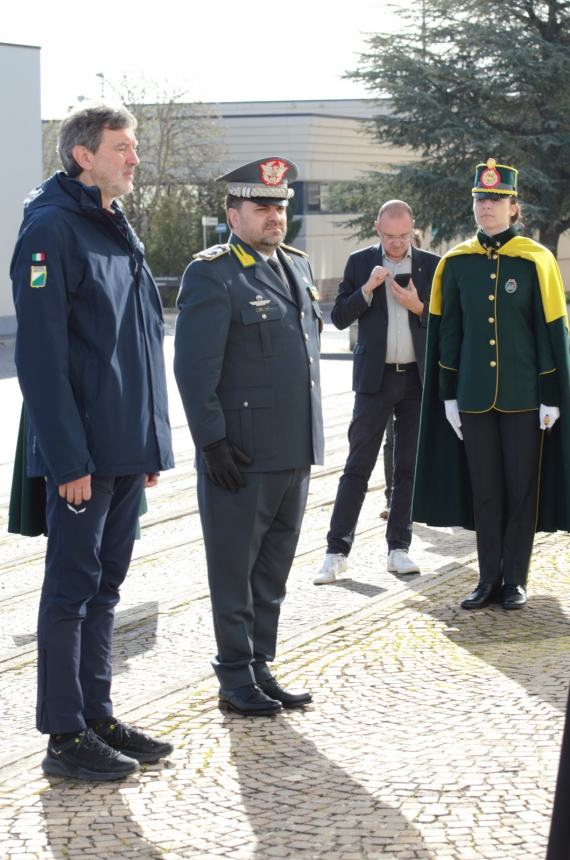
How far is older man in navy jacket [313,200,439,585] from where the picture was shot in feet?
26.9

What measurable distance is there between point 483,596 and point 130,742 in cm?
280

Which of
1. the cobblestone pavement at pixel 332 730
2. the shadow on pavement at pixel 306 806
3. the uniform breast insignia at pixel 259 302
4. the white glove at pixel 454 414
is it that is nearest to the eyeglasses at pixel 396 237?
the white glove at pixel 454 414

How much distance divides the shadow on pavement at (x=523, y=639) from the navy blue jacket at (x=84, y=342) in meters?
1.86

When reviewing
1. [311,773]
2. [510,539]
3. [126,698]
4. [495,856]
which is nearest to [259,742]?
[311,773]

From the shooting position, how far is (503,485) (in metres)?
7.48

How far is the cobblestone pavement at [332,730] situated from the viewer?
4328 millimetres

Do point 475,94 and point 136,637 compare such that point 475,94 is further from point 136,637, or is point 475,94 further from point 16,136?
point 136,637

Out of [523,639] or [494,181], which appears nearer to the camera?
[523,639]

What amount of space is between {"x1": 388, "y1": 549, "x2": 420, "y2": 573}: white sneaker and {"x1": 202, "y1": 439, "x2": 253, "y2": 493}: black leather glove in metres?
2.85

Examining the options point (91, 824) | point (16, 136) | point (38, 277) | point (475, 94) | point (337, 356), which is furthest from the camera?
point (16, 136)

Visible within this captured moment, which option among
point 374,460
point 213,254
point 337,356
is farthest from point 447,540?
point 337,356

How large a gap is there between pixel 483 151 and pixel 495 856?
117 ft

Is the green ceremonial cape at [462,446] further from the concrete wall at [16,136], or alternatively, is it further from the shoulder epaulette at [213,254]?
the concrete wall at [16,136]

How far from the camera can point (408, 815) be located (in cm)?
443
